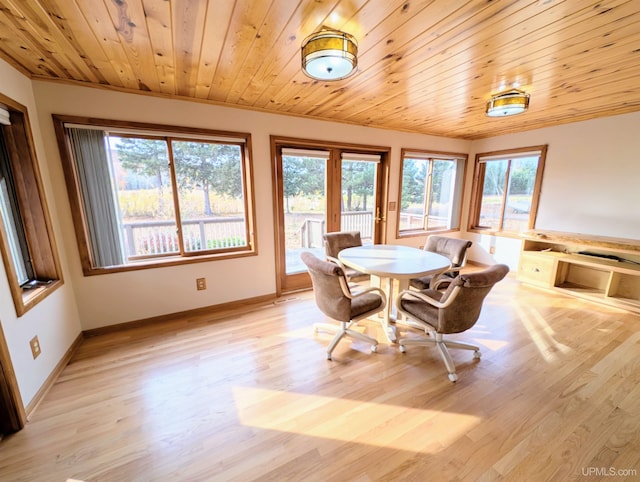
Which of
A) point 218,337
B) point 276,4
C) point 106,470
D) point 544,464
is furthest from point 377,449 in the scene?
point 276,4

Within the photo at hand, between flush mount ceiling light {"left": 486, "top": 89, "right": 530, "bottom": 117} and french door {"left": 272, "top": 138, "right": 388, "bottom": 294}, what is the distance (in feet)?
5.29

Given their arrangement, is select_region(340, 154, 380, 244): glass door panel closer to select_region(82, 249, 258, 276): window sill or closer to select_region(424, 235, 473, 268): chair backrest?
select_region(424, 235, 473, 268): chair backrest

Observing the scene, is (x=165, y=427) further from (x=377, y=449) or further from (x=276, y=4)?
(x=276, y=4)

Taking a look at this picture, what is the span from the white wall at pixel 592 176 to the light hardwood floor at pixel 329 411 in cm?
151

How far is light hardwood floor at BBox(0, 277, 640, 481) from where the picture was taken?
1322 mm

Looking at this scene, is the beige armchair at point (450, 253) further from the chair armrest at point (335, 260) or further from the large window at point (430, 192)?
the large window at point (430, 192)

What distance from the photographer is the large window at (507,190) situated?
12.9ft

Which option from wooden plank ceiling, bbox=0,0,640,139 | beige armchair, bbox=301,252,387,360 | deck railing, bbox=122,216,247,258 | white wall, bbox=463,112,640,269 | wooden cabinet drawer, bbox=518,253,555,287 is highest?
wooden plank ceiling, bbox=0,0,640,139

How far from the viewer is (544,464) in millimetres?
1327

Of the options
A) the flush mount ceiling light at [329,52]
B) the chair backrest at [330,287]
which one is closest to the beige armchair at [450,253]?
the chair backrest at [330,287]

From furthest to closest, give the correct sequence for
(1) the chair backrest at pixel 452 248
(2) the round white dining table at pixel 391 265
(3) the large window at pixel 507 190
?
(3) the large window at pixel 507 190 → (1) the chair backrest at pixel 452 248 → (2) the round white dining table at pixel 391 265

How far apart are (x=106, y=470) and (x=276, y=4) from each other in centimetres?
245

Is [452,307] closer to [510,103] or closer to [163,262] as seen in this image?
[510,103]

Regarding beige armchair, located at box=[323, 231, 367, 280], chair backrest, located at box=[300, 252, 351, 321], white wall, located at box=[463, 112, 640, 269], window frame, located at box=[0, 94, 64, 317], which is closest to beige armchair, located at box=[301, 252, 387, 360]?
chair backrest, located at box=[300, 252, 351, 321]
